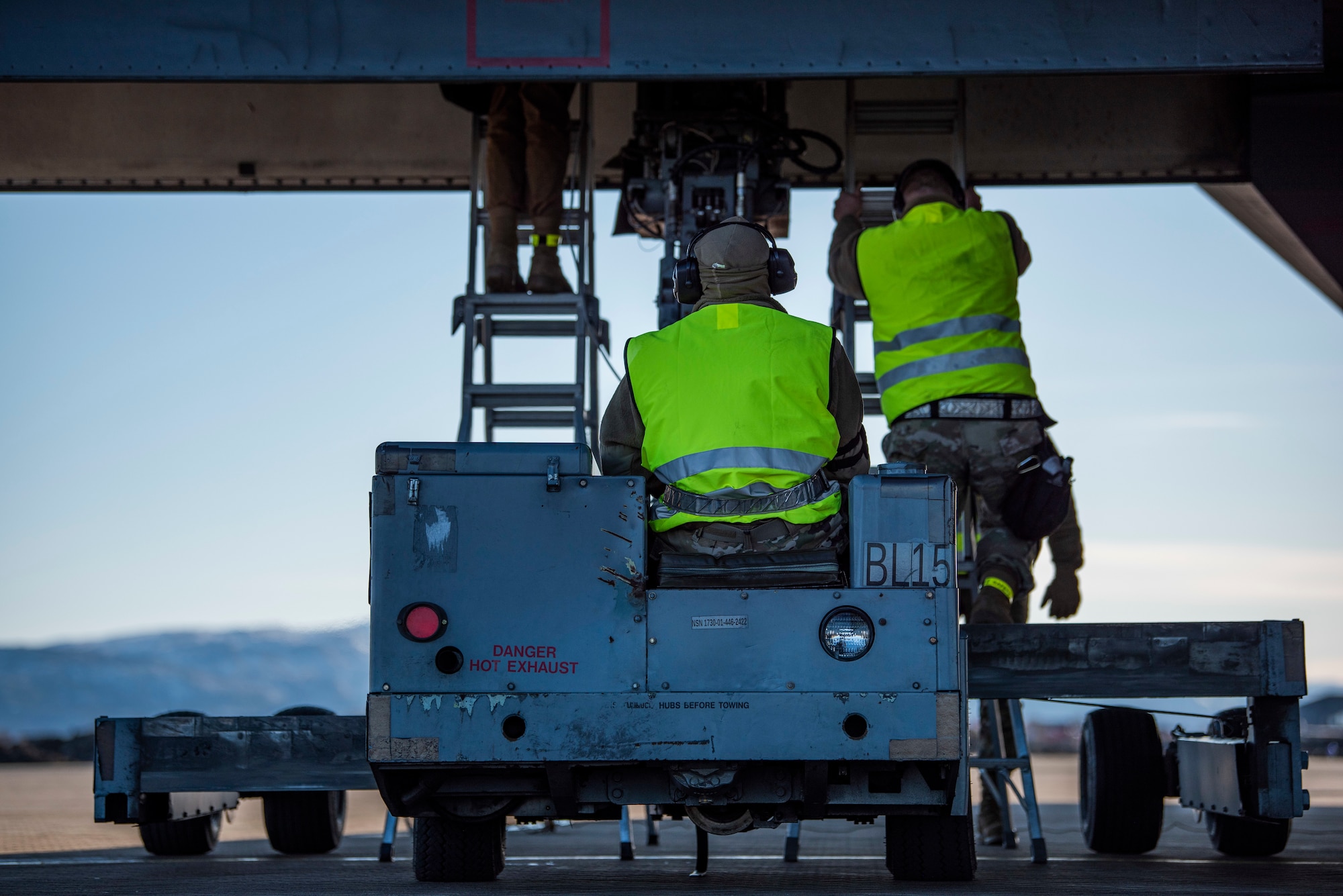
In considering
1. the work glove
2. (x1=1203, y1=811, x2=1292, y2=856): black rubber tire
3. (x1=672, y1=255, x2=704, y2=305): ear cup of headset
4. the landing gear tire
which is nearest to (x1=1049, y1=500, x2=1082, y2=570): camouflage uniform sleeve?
the work glove

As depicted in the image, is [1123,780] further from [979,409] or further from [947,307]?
[947,307]

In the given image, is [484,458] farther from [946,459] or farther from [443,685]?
[946,459]

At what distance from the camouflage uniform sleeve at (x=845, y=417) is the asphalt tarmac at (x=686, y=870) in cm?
138

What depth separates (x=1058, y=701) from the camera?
21.0 feet

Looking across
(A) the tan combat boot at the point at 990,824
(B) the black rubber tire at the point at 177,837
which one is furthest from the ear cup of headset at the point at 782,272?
(A) the tan combat boot at the point at 990,824

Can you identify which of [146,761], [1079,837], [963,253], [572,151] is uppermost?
[572,151]

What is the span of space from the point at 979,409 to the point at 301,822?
3996 millimetres

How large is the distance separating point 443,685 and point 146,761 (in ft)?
5.53

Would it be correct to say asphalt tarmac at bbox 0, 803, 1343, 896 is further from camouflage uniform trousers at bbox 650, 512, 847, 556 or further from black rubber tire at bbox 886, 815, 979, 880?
camouflage uniform trousers at bbox 650, 512, 847, 556

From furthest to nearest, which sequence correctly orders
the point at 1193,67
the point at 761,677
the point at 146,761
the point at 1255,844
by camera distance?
the point at 1255,844
the point at 1193,67
the point at 146,761
the point at 761,677

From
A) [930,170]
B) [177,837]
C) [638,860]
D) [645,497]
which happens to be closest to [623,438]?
[645,497]

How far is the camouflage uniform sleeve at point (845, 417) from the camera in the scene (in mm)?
5406

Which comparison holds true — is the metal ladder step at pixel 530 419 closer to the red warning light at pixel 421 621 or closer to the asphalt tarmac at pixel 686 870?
the asphalt tarmac at pixel 686 870

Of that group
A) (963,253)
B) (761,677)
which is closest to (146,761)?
→ (761,677)
